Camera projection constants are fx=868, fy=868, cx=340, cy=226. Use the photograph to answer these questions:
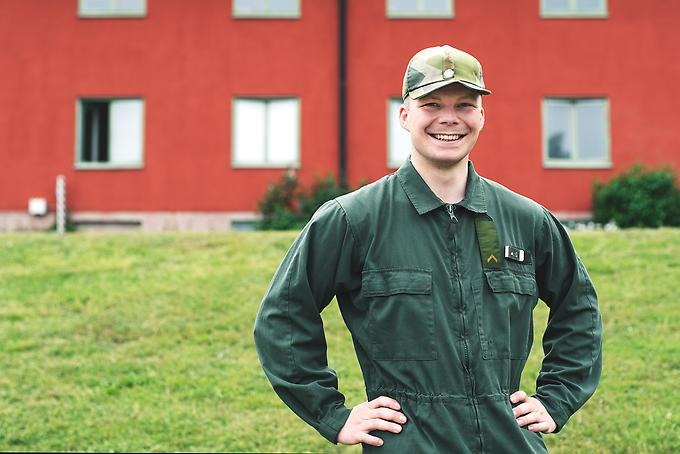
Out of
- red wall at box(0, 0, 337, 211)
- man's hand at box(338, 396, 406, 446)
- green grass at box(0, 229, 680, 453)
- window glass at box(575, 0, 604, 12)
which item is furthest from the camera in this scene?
window glass at box(575, 0, 604, 12)

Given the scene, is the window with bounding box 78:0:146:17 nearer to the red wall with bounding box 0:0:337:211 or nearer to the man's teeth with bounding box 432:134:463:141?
the red wall with bounding box 0:0:337:211

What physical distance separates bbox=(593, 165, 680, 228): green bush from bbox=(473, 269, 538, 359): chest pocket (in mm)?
14214

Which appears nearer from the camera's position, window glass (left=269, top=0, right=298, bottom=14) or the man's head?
the man's head

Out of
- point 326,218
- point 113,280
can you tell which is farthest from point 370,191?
point 113,280

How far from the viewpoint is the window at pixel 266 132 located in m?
17.9

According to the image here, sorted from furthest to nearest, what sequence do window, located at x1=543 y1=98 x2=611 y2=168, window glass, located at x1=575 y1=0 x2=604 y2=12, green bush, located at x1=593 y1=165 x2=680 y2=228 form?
1. window glass, located at x1=575 y1=0 x2=604 y2=12
2. window, located at x1=543 y1=98 x2=611 y2=168
3. green bush, located at x1=593 y1=165 x2=680 y2=228

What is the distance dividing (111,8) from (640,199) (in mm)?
11343

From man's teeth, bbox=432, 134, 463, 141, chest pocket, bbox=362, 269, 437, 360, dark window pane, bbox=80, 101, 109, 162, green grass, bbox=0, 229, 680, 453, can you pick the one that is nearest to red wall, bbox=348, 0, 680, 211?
dark window pane, bbox=80, 101, 109, 162

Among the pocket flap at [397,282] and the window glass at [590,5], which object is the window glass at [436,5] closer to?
the window glass at [590,5]

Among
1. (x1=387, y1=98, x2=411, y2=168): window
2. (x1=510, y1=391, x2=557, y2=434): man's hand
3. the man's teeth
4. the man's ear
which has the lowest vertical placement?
(x1=510, y1=391, x2=557, y2=434): man's hand

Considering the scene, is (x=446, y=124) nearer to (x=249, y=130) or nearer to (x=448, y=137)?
(x=448, y=137)

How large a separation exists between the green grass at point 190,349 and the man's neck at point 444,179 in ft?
11.7

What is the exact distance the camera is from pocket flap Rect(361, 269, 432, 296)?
8.63ft

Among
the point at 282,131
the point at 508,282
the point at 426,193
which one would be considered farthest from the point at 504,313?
the point at 282,131
